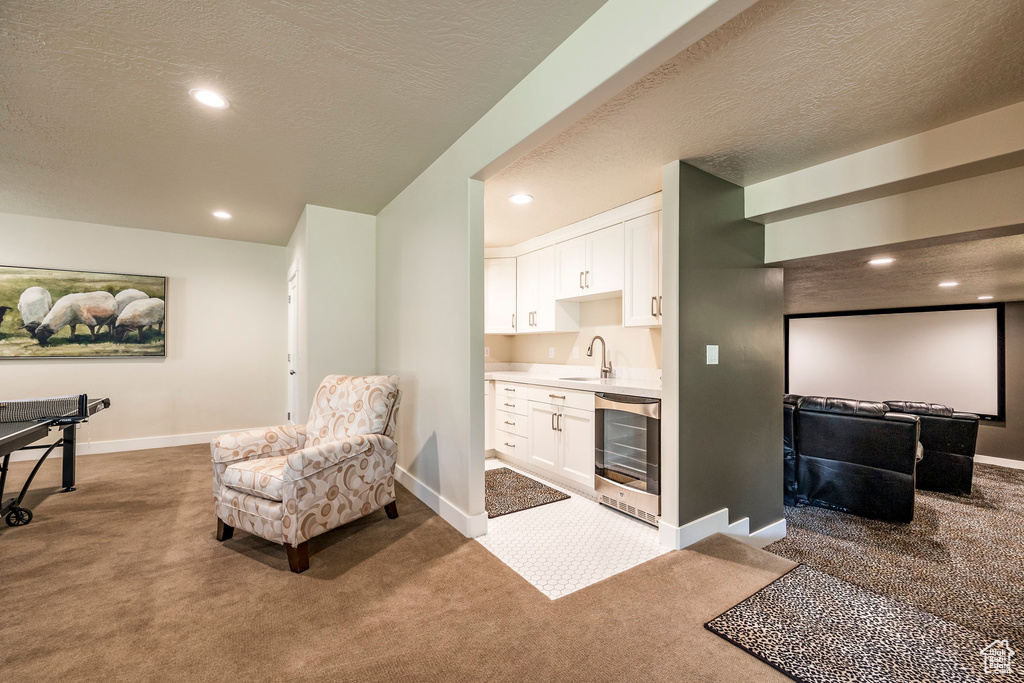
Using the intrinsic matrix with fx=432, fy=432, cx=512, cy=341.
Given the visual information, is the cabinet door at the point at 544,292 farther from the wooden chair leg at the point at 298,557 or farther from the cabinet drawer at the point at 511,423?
the wooden chair leg at the point at 298,557

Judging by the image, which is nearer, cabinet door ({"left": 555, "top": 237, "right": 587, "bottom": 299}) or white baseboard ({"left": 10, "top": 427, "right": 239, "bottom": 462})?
cabinet door ({"left": 555, "top": 237, "right": 587, "bottom": 299})

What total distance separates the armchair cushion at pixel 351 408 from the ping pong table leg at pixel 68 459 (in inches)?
79.7

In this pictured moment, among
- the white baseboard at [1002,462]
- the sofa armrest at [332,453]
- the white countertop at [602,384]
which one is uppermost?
the white countertop at [602,384]

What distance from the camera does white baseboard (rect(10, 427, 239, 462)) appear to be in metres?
4.29

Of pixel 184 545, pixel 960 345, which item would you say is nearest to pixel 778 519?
pixel 184 545

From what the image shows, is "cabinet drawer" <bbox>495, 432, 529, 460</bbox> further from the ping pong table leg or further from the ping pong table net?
the ping pong table leg

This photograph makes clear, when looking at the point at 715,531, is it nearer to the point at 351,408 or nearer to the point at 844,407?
the point at 844,407

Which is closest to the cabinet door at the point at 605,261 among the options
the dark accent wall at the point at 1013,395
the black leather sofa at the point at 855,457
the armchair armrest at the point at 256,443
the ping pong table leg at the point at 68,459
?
the black leather sofa at the point at 855,457

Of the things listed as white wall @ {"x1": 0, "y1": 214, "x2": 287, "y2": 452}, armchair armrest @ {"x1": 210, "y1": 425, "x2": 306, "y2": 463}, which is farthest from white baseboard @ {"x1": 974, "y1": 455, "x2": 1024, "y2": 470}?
white wall @ {"x1": 0, "y1": 214, "x2": 287, "y2": 452}

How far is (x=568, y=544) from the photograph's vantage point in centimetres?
256

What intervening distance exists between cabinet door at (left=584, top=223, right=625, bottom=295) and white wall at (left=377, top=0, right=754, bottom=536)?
131 centimetres

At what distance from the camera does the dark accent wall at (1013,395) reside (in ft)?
18.2

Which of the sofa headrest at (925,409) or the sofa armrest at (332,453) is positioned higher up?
the sofa armrest at (332,453)

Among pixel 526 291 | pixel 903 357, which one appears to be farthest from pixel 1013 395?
pixel 526 291
